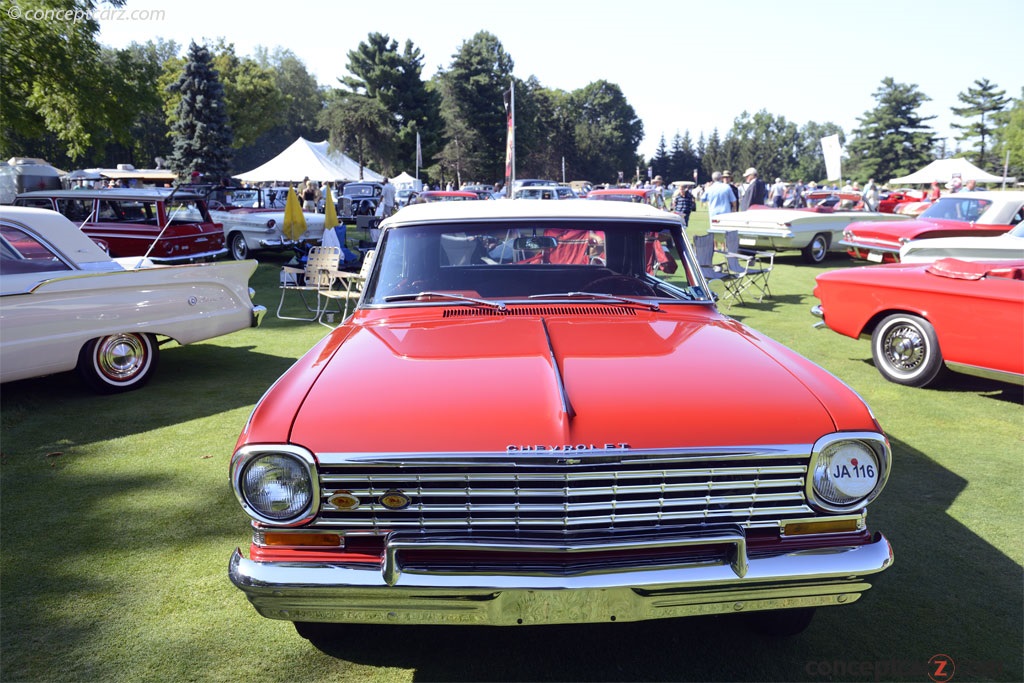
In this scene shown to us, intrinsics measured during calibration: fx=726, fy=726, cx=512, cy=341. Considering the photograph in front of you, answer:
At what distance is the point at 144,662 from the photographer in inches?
111

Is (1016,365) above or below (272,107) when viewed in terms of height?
below

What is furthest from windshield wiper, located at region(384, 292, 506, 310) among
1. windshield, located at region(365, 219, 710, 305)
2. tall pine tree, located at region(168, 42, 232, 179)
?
tall pine tree, located at region(168, 42, 232, 179)

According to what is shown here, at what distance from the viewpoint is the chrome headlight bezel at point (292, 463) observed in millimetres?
2289

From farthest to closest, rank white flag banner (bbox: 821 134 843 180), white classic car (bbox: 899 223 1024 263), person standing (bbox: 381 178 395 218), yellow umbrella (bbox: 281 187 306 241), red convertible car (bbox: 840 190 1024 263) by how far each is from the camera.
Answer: white flag banner (bbox: 821 134 843 180), person standing (bbox: 381 178 395 218), yellow umbrella (bbox: 281 187 306 241), red convertible car (bbox: 840 190 1024 263), white classic car (bbox: 899 223 1024 263)

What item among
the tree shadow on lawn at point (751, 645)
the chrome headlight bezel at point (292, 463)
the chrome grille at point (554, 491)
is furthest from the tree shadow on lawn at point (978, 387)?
the chrome headlight bezel at point (292, 463)

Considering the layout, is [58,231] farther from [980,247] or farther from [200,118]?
[200,118]

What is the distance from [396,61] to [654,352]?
2258 inches

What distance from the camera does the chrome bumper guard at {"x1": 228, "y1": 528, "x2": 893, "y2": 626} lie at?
221 centimetres

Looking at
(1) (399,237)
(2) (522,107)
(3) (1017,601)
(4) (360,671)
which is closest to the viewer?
(4) (360,671)

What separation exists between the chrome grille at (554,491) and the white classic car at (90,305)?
4694mm

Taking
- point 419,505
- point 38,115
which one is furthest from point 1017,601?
point 38,115

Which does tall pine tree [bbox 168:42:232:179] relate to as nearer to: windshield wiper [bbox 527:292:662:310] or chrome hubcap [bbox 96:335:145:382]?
chrome hubcap [bbox 96:335:145:382]

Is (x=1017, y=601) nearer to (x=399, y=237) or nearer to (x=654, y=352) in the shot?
(x=654, y=352)

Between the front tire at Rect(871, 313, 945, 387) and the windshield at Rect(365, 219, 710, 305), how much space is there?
12.3 feet
